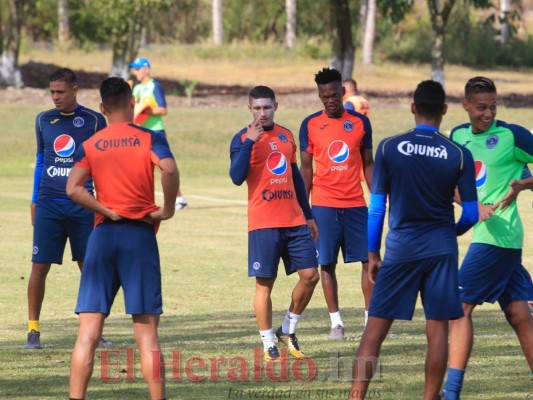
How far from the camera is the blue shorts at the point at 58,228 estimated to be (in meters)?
11.0

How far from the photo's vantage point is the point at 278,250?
10422 mm

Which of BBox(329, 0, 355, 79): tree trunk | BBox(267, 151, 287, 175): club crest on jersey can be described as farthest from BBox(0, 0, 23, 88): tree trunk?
BBox(267, 151, 287, 175): club crest on jersey

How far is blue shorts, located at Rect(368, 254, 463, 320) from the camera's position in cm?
803

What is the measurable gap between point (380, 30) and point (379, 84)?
29.7 meters

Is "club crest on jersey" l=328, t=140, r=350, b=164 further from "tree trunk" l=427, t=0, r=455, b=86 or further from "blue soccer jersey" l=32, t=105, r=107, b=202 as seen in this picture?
"tree trunk" l=427, t=0, r=455, b=86

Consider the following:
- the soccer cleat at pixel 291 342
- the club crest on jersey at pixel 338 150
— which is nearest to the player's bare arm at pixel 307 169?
the club crest on jersey at pixel 338 150

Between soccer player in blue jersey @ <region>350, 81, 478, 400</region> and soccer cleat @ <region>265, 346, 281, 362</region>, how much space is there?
221 centimetres

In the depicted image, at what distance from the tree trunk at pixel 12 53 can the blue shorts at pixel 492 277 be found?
36.5 metres

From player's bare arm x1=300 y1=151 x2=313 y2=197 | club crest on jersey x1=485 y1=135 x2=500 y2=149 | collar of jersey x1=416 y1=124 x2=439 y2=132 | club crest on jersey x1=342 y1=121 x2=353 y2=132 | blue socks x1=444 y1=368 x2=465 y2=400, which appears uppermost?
collar of jersey x1=416 y1=124 x2=439 y2=132

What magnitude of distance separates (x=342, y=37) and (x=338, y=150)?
1335 inches

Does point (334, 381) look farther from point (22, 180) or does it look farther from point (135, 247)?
point (22, 180)

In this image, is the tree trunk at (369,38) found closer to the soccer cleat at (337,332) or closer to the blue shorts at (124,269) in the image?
the soccer cleat at (337,332)

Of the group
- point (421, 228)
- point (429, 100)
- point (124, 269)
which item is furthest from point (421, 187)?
point (124, 269)

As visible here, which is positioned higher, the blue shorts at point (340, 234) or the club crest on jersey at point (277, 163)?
the club crest on jersey at point (277, 163)
